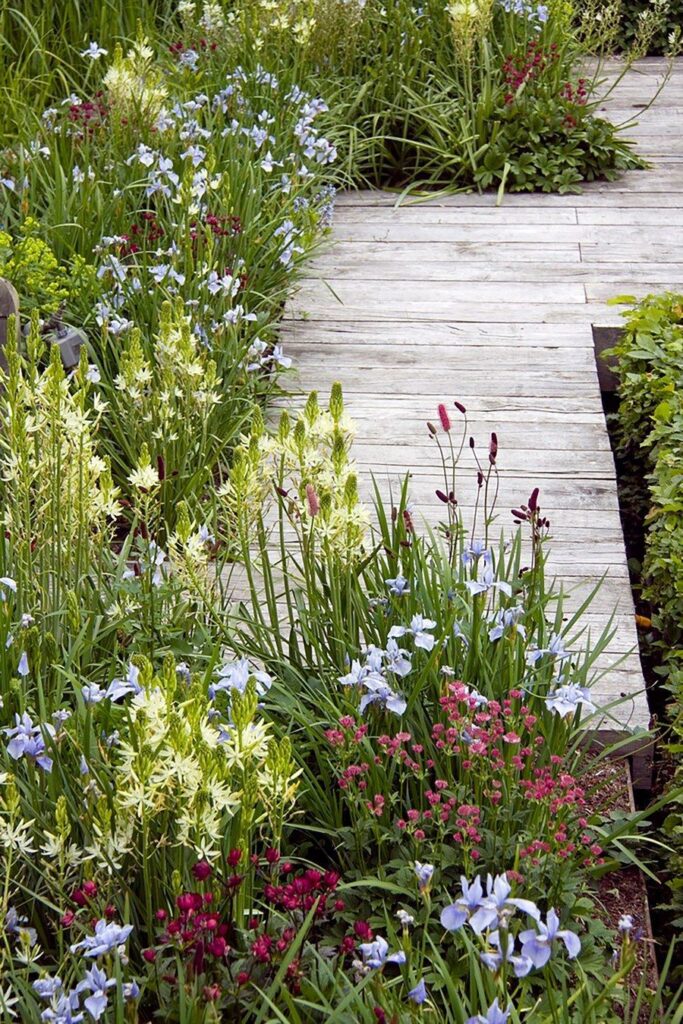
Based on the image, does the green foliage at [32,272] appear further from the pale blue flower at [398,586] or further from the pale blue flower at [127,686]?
the pale blue flower at [127,686]

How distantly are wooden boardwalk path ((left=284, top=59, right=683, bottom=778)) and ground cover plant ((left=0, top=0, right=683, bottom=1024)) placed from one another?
7.8 inches

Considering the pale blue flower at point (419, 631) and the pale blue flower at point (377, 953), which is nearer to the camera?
the pale blue flower at point (377, 953)

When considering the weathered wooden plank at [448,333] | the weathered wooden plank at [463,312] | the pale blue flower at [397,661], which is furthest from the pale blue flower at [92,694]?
the weathered wooden plank at [463,312]

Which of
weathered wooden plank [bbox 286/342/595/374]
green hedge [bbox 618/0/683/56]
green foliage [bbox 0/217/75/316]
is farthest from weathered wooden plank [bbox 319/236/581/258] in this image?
green hedge [bbox 618/0/683/56]

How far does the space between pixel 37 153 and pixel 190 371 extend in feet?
8.20

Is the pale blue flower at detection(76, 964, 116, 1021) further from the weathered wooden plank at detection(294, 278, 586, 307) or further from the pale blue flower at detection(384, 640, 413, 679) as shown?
the weathered wooden plank at detection(294, 278, 586, 307)

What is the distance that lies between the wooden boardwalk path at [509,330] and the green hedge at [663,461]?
0.11 m

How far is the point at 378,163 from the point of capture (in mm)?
6797

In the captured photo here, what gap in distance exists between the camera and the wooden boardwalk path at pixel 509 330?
4.10 metres

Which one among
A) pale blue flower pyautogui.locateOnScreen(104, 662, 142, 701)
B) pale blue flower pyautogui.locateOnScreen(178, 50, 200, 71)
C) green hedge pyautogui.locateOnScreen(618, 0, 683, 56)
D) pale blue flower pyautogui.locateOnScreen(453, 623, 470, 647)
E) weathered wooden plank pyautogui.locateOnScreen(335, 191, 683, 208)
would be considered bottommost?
pale blue flower pyautogui.locateOnScreen(453, 623, 470, 647)

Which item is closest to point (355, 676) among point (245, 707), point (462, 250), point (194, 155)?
point (245, 707)

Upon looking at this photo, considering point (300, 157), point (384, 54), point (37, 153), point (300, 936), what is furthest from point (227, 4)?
point (300, 936)

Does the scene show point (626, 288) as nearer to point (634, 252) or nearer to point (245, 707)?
point (634, 252)

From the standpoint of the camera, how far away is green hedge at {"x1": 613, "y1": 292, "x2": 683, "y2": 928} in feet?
10.2
